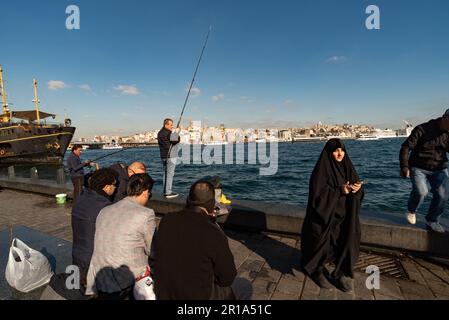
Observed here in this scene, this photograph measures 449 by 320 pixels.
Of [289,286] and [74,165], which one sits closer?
[289,286]

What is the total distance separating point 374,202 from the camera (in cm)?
1371

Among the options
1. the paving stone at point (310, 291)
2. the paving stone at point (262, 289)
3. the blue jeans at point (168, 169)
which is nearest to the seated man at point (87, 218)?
the paving stone at point (262, 289)

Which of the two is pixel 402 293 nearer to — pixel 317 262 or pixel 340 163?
pixel 317 262

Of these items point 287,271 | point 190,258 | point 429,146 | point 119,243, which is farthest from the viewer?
point 429,146

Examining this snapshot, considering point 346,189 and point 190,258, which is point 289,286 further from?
point 190,258

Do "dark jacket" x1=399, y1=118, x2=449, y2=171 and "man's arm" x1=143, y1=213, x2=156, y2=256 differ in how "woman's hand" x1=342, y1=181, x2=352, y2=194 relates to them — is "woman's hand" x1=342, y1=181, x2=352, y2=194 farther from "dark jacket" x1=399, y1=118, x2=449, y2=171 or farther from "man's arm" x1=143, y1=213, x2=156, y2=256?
"man's arm" x1=143, y1=213, x2=156, y2=256

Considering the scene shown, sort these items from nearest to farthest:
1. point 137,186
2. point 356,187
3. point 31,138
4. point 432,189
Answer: point 137,186
point 356,187
point 432,189
point 31,138

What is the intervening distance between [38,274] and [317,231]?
3.63 metres

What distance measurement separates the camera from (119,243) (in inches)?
87.3

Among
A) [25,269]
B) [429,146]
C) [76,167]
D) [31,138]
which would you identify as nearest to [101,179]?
[25,269]

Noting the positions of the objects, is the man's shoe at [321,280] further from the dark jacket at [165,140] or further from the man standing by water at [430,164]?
the dark jacket at [165,140]

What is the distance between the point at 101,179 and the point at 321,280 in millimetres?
2955

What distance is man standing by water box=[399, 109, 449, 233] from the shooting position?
353 cm
